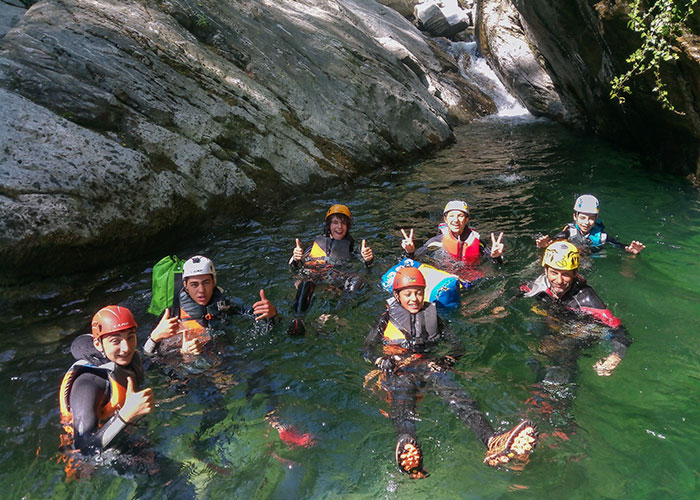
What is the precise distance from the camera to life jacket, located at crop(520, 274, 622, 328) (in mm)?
5930

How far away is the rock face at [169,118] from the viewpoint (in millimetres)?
8219

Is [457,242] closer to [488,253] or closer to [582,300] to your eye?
[488,253]

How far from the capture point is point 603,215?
434 inches

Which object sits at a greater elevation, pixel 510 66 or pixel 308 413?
pixel 510 66

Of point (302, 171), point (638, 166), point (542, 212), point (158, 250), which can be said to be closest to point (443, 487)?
point (158, 250)

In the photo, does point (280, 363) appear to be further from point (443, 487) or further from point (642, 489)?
point (642, 489)

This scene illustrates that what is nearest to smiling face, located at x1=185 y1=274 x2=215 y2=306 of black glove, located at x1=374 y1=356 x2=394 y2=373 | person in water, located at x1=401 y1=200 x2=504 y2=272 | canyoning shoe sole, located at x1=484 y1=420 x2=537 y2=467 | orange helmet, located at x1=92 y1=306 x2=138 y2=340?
Result: orange helmet, located at x1=92 y1=306 x2=138 y2=340

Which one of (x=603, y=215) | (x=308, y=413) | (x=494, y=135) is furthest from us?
(x=494, y=135)

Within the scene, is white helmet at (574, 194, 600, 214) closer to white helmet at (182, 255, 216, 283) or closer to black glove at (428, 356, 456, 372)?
black glove at (428, 356, 456, 372)

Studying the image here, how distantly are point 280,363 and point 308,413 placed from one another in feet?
3.29

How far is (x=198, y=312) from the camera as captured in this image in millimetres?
6254

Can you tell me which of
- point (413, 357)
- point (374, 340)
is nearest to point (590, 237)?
point (413, 357)

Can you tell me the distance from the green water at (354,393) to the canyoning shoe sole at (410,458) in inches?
4.0

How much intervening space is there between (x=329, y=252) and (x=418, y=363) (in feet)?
11.2
